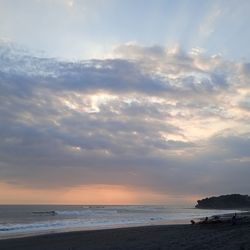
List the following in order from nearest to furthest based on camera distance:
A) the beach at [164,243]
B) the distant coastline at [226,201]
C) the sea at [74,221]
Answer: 1. the beach at [164,243]
2. the sea at [74,221]
3. the distant coastline at [226,201]

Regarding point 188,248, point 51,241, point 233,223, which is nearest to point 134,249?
point 188,248

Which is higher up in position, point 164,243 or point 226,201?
point 226,201

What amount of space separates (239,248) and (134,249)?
5.34 m

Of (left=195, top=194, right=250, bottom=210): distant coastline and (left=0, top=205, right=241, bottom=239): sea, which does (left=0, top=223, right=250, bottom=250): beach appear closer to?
(left=0, top=205, right=241, bottom=239): sea

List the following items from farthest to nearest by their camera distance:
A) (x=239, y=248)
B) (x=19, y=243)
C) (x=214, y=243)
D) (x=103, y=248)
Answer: (x=19, y=243) < (x=103, y=248) < (x=214, y=243) < (x=239, y=248)

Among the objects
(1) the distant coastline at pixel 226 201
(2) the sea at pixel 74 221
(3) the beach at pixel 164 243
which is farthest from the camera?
(1) the distant coastline at pixel 226 201

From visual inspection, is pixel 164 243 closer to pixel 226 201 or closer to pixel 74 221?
pixel 74 221

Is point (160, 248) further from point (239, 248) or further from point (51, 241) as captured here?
point (51, 241)

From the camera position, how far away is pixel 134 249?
20.3 metres

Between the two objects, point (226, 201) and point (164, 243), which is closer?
point (164, 243)

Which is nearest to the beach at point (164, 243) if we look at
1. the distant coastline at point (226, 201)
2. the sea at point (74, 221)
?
the sea at point (74, 221)

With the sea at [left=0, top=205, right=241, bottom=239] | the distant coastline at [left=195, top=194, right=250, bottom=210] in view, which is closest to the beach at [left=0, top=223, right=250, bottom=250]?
the sea at [left=0, top=205, right=241, bottom=239]

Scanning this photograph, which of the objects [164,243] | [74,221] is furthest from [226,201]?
[164,243]

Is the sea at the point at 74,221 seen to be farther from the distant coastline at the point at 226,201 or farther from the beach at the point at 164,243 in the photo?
the distant coastline at the point at 226,201
